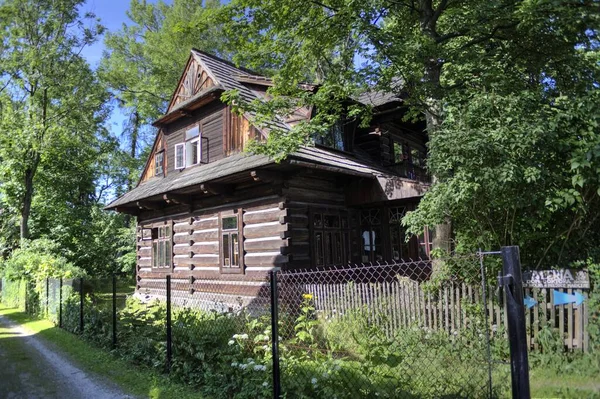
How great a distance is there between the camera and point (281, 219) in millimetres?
10938

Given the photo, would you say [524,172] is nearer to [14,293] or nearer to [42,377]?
[42,377]

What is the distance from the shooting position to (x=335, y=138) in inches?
546

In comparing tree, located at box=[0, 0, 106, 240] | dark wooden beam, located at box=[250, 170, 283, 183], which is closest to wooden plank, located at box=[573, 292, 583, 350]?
dark wooden beam, located at box=[250, 170, 283, 183]

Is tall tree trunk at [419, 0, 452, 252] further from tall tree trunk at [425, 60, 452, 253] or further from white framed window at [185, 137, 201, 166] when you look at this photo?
white framed window at [185, 137, 201, 166]

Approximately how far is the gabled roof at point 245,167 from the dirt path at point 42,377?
18.4 feet

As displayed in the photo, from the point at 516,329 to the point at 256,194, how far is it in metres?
9.08

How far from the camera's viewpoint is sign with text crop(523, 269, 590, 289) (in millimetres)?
5719

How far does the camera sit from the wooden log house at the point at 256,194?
11.2 meters

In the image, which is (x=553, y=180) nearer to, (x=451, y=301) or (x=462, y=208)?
(x=462, y=208)

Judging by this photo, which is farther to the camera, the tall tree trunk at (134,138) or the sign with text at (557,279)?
the tall tree trunk at (134,138)

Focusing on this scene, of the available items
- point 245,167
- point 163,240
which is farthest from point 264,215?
point 163,240

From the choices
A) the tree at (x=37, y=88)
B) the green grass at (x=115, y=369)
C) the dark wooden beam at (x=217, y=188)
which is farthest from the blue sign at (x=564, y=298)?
the tree at (x=37, y=88)

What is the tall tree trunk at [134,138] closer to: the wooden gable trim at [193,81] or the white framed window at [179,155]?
the wooden gable trim at [193,81]

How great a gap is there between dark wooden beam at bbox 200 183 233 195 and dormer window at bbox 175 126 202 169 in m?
3.01
